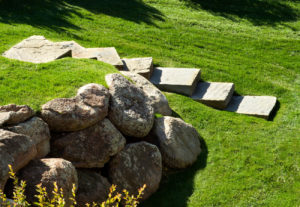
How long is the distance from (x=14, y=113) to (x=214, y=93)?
523cm

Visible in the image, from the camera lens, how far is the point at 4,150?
5.97m

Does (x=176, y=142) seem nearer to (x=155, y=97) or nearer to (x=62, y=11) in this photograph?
(x=155, y=97)

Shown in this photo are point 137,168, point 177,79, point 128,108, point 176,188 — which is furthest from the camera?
point 177,79

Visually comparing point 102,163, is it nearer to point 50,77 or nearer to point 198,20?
point 50,77

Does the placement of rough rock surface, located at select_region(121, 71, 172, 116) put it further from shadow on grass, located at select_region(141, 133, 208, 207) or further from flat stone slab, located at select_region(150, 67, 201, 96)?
shadow on grass, located at select_region(141, 133, 208, 207)

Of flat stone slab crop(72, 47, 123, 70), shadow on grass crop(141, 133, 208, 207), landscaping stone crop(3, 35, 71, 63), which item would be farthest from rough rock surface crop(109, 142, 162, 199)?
landscaping stone crop(3, 35, 71, 63)

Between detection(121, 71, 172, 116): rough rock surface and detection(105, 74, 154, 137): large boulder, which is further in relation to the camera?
detection(121, 71, 172, 116): rough rock surface

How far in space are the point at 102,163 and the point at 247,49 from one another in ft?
25.3

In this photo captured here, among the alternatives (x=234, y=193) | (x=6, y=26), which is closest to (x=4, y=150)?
(x=234, y=193)

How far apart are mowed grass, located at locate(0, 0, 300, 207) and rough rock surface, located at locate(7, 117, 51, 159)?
2.05ft

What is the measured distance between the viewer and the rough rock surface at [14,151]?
5816mm

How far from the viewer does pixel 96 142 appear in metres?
7.34

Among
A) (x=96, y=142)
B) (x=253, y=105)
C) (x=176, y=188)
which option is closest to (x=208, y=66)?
→ (x=253, y=105)

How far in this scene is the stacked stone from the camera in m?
6.29
